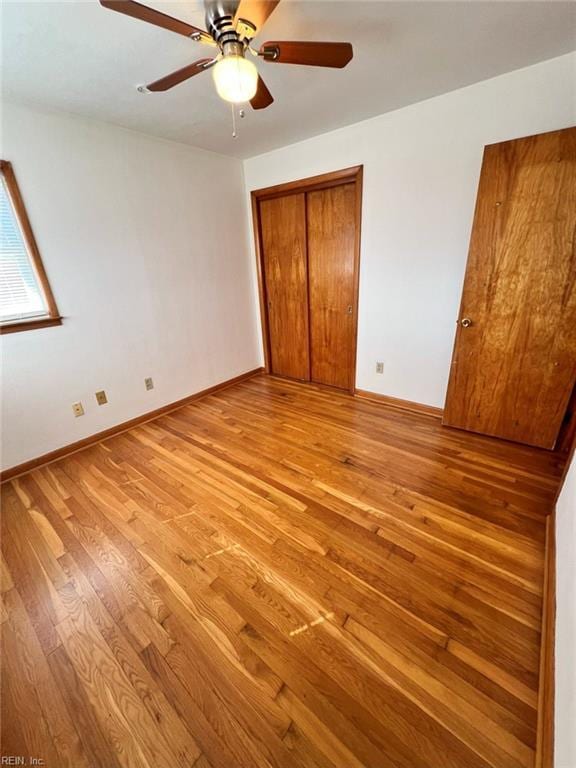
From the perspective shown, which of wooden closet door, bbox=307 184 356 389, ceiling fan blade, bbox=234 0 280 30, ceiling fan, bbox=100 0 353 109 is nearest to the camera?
ceiling fan blade, bbox=234 0 280 30

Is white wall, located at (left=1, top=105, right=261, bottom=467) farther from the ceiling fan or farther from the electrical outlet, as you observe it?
the ceiling fan

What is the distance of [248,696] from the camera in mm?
1028

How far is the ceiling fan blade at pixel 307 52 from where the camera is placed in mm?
1158

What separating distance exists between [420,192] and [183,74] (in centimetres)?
179

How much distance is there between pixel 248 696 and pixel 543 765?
0.86 m

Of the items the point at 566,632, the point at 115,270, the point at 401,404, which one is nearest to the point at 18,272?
the point at 115,270

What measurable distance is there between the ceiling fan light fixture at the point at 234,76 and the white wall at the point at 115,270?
1.60 metres

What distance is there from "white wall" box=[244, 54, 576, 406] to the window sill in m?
2.41

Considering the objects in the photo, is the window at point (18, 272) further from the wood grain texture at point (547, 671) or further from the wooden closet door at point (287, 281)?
Result: the wood grain texture at point (547, 671)

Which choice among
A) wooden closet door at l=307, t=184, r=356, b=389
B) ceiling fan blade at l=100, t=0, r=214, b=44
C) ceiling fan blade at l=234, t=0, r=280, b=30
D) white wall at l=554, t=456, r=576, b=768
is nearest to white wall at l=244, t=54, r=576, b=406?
wooden closet door at l=307, t=184, r=356, b=389

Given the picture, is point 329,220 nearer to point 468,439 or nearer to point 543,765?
point 468,439

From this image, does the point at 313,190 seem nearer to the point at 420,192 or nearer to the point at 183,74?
the point at 420,192

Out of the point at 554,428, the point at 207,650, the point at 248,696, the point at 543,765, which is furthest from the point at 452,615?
the point at 554,428

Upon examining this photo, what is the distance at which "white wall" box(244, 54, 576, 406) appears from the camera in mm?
1857
